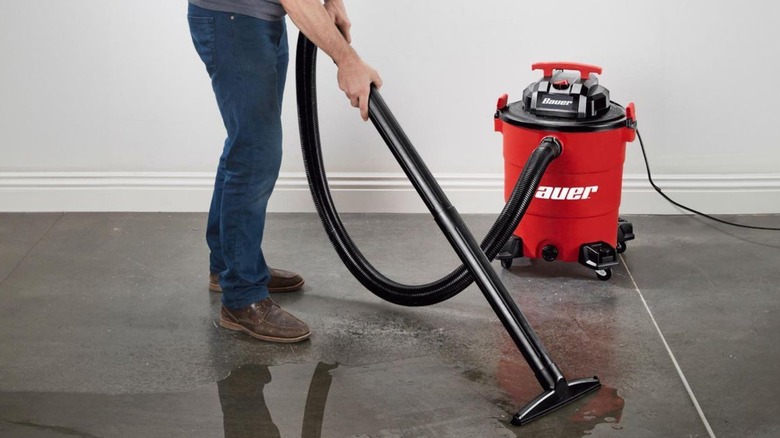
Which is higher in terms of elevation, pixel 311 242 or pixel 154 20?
pixel 154 20

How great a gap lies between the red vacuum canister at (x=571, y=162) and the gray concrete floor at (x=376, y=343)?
0.34ft

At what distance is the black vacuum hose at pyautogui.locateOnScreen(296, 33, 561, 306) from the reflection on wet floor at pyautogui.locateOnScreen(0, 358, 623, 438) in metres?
0.23

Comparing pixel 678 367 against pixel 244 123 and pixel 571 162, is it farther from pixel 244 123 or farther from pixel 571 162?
pixel 244 123

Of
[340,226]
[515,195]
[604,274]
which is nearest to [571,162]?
[515,195]

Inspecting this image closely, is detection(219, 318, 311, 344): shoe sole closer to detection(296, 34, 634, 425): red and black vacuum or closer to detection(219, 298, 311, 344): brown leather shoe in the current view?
detection(219, 298, 311, 344): brown leather shoe

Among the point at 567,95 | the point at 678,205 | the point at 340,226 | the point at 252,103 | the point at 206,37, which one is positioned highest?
the point at 206,37

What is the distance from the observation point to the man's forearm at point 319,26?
6.48ft

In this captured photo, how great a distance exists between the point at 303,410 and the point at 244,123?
2.10ft

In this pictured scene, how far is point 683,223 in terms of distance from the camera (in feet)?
10.1

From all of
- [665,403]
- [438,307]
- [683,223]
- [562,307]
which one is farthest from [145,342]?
[683,223]

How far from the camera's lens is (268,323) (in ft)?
7.57

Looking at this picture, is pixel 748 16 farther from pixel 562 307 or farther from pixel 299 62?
pixel 299 62

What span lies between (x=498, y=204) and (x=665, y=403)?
1245 millimetres

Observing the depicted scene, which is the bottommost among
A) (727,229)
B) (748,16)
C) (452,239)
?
(727,229)
